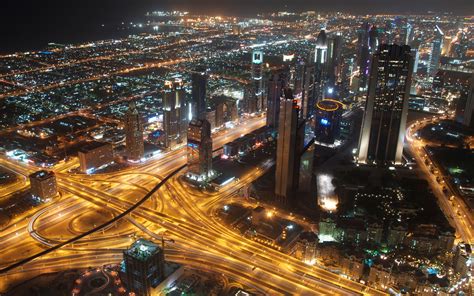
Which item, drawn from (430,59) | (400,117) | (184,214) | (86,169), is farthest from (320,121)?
(430,59)


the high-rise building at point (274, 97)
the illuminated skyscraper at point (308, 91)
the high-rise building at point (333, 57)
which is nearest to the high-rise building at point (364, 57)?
the high-rise building at point (333, 57)

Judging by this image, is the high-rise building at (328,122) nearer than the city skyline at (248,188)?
No

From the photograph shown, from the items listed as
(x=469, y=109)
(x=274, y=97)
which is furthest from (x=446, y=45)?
(x=274, y=97)

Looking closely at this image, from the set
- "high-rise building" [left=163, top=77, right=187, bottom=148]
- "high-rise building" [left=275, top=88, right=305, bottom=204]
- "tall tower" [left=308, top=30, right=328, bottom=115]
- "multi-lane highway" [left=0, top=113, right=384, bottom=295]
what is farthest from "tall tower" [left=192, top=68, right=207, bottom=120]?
"high-rise building" [left=275, top=88, right=305, bottom=204]

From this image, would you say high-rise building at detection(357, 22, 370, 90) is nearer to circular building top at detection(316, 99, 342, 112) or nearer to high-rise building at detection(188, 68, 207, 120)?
circular building top at detection(316, 99, 342, 112)

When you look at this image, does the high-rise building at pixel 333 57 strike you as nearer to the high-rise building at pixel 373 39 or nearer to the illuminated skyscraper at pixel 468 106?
the high-rise building at pixel 373 39

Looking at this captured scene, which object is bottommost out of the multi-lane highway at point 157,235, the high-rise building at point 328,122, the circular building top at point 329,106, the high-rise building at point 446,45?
the multi-lane highway at point 157,235
